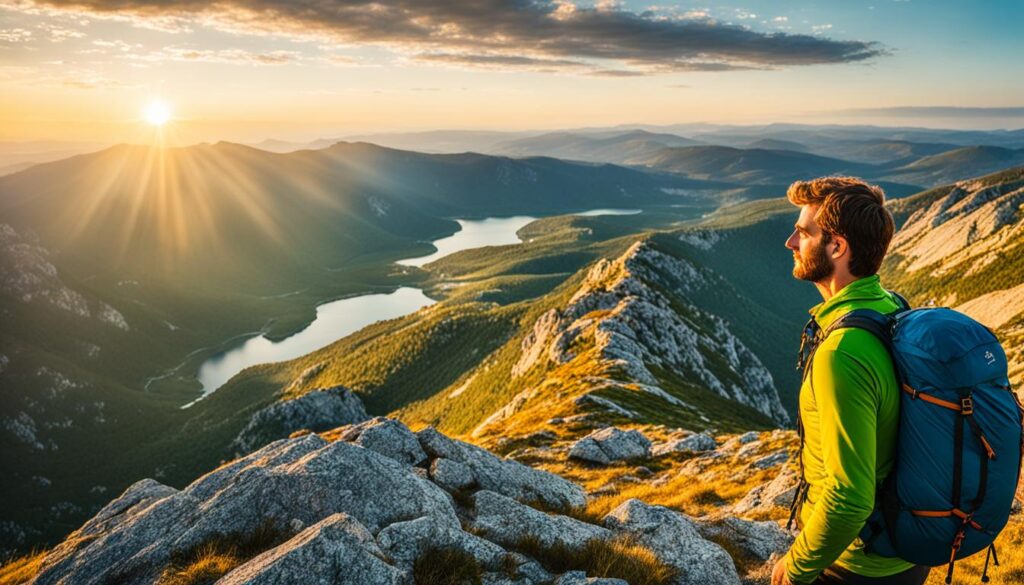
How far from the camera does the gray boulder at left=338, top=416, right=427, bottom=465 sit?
63.0 ft

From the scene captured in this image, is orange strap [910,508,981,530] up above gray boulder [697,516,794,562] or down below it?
above

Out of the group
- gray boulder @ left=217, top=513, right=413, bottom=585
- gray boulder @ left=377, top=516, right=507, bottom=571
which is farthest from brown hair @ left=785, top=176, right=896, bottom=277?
gray boulder @ left=217, top=513, right=413, bottom=585

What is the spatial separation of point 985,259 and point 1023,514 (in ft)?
682

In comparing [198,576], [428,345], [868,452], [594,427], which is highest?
[868,452]

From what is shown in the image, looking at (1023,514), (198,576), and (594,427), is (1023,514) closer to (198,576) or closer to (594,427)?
(198,576)

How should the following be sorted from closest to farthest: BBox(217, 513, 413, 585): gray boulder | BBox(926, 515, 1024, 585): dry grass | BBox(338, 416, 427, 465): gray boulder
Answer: BBox(217, 513, 413, 585): gray boulder
BBox(926, 515, 1024, 585): dry grass
BBox(338, 416, 427, 465): gray boulder

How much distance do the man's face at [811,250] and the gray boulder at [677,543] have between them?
800cm

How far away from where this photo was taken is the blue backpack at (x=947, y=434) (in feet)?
16.1

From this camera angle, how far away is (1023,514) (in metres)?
17.2

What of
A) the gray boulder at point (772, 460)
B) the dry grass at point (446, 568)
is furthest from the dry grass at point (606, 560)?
the gray boulder at point (772, 460)

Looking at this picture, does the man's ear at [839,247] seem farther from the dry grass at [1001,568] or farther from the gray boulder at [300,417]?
the gray boulder at [300,417]

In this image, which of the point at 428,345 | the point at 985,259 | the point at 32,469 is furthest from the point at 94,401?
the point at 985,259

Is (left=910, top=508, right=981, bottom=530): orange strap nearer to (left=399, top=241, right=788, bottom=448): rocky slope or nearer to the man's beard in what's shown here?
the man's beard

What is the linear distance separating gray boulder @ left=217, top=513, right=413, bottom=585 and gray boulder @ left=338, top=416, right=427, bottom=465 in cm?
913
